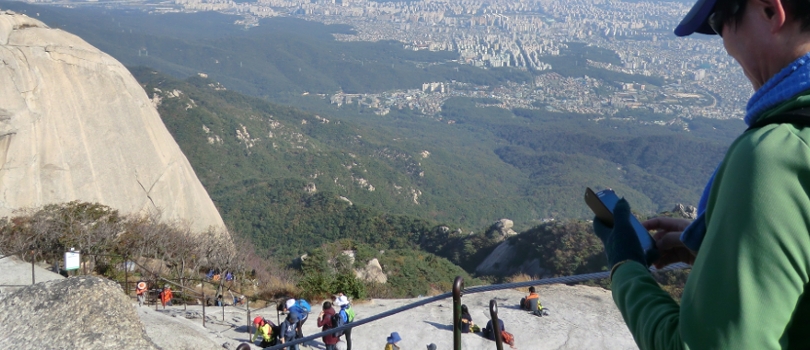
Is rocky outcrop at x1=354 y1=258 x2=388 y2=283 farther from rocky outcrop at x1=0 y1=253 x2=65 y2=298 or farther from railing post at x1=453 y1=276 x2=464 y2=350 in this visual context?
railing post at x1=453 y1=276 x2=464 y2=350

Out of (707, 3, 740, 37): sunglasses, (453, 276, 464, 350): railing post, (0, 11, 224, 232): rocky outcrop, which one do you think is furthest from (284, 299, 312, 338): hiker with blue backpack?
(0, 11, 224, 232): rocky outcrop

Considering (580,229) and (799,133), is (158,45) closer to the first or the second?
(580,229)

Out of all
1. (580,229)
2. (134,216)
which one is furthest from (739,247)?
(580,229)

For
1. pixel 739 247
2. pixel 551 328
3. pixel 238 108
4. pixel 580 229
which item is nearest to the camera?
pixel 739 247

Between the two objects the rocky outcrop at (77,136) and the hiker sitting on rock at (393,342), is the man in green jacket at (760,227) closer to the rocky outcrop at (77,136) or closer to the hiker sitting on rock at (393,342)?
the hiker sitting on rock at (393,342)

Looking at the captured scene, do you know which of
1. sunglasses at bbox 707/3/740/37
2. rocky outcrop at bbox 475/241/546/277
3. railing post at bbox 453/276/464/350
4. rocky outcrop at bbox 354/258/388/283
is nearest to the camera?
sunglasses at bbox 707/3/740/37

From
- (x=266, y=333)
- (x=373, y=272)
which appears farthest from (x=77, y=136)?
(x=266, y=333)

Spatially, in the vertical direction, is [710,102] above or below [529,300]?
below
